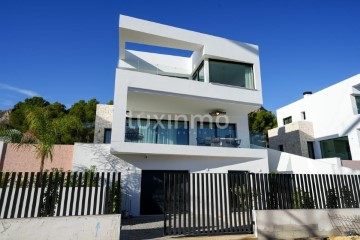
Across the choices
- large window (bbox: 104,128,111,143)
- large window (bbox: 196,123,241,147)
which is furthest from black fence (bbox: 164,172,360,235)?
large window (bbox: 104,128,111,143)

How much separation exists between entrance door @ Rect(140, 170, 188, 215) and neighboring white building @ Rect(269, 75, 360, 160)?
1478 centimetres

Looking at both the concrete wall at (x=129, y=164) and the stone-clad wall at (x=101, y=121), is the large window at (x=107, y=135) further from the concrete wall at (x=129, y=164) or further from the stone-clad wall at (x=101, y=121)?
the concrete wall at (x=129, y=164)

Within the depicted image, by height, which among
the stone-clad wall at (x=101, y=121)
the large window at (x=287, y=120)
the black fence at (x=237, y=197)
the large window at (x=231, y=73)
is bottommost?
the black fence at (x=237, y=197)

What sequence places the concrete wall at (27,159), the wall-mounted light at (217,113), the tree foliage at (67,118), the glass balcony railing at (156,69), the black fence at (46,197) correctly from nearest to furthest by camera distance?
the black fence at (46,197) < the concrete wall at (27,159) < the tree foliage at (67,118) < the wall-mounted light at (217,113) < the glass balcony railing at (156,69)

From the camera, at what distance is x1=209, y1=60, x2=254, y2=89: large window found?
46.3 ft

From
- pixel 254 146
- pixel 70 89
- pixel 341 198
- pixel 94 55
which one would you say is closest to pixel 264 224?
pixel 341 198

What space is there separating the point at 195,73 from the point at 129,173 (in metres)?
8.33

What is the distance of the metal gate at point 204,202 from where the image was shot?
7285 mm

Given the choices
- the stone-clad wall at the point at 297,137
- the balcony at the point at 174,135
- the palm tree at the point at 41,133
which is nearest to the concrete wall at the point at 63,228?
the palm tree at the point at 41,133

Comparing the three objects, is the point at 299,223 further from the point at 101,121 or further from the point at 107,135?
the point at 101,121

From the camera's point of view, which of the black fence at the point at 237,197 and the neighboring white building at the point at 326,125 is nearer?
the black fence at the point at 237,197

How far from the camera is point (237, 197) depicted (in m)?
7.87

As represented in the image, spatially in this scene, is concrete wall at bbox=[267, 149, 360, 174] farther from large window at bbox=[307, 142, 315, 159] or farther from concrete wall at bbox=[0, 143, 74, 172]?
concrete wall at bbox=[0, 143, 74, 172]

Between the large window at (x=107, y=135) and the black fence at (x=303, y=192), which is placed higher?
the large window at (x=107, y=135)
